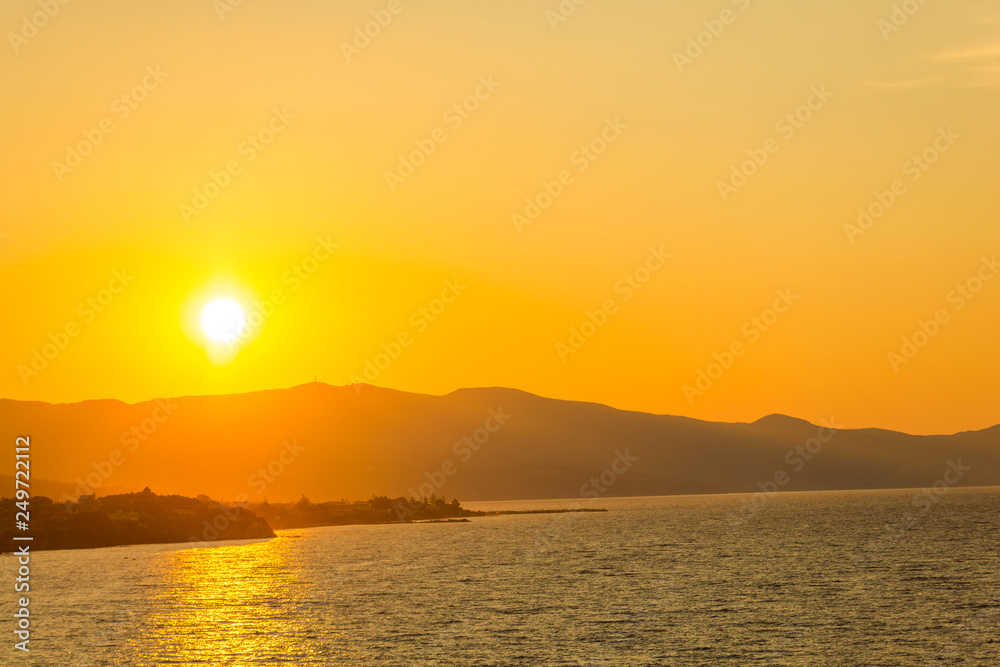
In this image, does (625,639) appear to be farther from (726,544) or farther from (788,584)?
(726,544)

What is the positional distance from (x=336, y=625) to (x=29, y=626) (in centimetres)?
2665

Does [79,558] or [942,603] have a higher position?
[79,558]

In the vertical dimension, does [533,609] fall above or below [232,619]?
below

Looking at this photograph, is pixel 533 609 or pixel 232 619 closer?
pixel 232 619

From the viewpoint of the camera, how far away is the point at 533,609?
95.8 m

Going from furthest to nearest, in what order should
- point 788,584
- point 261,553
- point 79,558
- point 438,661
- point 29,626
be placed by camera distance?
1. point 261,553
2. point 79,558
3. point 788,584
4. point 29,626
5. point 438,661

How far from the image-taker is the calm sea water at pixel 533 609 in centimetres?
7262

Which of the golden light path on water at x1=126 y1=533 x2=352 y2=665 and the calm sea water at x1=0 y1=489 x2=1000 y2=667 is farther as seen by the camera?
the golden light path on water at x1=126 y1=533 x2=352 y2=665

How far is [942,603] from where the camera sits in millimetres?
95000

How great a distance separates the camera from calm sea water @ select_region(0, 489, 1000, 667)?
238 feet

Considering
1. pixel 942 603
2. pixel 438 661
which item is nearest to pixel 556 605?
pixel 438 661

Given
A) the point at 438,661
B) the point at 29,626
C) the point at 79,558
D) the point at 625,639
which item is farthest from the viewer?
the point at 79,558

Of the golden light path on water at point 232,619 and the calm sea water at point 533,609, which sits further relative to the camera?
the golden light path on water at point 232,619

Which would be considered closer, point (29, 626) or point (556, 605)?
point (29, 626)
